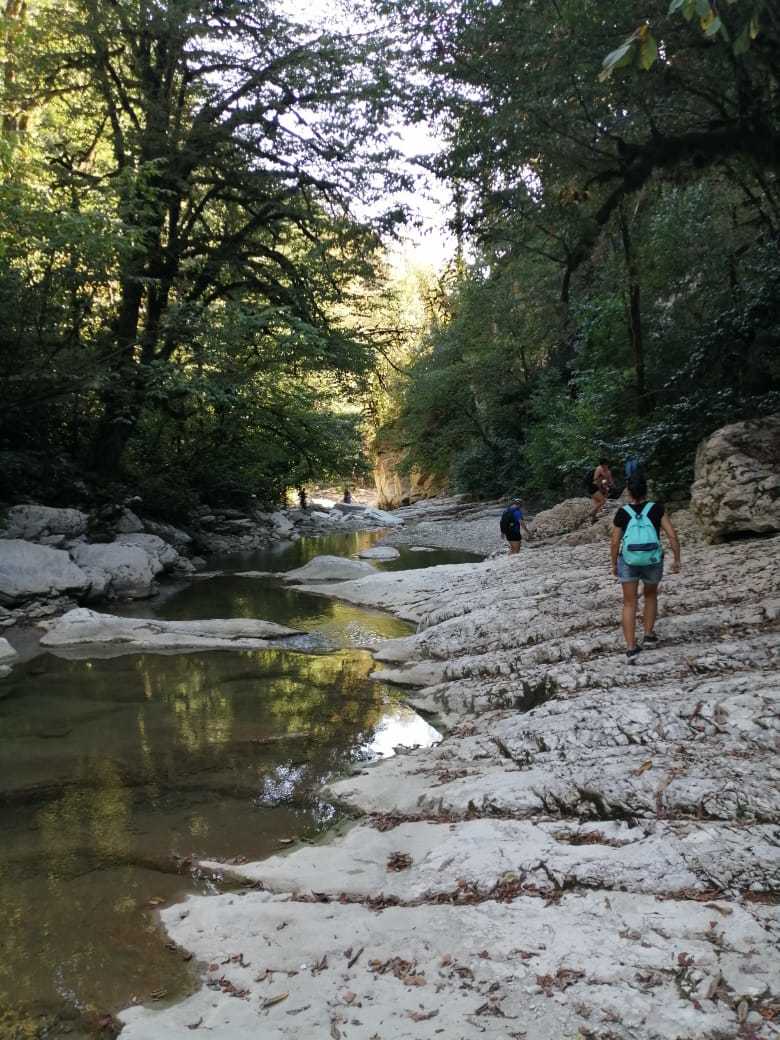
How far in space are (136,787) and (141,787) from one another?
0.14 feet

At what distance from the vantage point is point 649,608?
6.67m

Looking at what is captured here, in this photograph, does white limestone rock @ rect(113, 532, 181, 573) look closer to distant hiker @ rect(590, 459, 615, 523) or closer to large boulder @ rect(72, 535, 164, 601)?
large boulder @ rect(72, 535, 164, 601)

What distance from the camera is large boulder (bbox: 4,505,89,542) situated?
48.4 feet

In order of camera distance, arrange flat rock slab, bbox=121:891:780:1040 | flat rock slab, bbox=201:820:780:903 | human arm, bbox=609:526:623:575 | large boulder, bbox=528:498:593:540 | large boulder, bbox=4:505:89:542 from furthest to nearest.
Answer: large boulder, bbox=528:498:593:540
large boulder, bbox=4:505:89:542
human arm, bbox=609:526:623:575
flat rock slab, bbox=201:820:780:903
flat rock slab, bbox=121:891:780:1040

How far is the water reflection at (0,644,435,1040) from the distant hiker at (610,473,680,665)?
2417 mm

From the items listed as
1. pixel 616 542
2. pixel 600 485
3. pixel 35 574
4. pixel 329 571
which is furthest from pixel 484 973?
pixel 329 571

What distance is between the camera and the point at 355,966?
3.25 meters

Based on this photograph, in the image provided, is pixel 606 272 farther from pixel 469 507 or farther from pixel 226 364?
pixel 469 507

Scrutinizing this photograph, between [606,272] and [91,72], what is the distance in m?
14.1

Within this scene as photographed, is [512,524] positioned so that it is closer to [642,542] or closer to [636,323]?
[636,323]

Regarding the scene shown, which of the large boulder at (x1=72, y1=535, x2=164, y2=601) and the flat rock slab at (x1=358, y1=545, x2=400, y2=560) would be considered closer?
the large boulder at (x1=72, y1=535, x2=164, y2=601)

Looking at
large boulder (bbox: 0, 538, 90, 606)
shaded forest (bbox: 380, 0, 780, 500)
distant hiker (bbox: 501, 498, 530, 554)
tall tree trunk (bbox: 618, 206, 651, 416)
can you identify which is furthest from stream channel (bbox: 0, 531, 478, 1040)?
tall tree trunk (bbox: 618, 206, 651, 416)

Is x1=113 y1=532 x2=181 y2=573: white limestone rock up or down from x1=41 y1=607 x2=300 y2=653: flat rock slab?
up

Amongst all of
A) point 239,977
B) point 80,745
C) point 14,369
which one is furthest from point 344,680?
point 14,369
